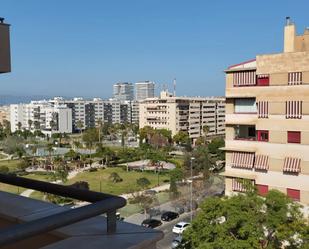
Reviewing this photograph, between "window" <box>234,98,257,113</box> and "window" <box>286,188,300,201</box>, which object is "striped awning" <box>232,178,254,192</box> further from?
"window" <box>234,98,257,113</box>

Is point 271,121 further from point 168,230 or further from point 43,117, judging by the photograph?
point 43,117

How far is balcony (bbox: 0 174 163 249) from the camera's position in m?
1.28

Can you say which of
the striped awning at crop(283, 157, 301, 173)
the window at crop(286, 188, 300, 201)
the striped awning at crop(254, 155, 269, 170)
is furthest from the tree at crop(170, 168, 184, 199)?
the striped awning at crop(283, 157, 301, 173)

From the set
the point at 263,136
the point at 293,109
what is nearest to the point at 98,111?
the point at 263,136

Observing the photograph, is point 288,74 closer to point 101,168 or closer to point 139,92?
point 101,168

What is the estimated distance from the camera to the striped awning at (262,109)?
1442 cm

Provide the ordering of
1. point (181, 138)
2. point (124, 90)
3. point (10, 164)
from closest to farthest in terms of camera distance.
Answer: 1. point (10, 164)
2. point (181, 138)
3. point (124, 90)

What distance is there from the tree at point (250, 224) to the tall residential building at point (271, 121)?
3.13 m

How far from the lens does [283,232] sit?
34.1 ft

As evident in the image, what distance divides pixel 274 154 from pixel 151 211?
36.7 ft

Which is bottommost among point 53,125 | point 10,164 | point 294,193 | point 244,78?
point 10,164

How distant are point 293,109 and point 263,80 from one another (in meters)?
1.50

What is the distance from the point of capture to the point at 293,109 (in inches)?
542

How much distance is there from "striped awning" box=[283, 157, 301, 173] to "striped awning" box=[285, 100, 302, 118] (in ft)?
4.82
